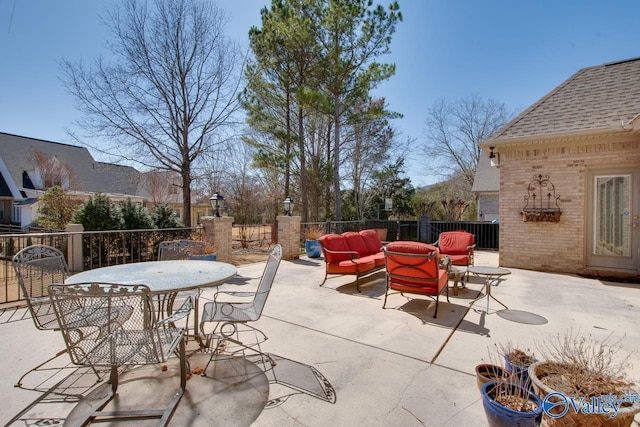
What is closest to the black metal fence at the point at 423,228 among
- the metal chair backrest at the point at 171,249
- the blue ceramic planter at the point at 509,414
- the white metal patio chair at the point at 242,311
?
the metal chair backrest at the point at 171,249

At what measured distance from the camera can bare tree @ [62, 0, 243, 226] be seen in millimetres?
9414

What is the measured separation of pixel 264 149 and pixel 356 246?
9.38m

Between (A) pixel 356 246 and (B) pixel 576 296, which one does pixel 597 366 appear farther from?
(A) pixel 356 246

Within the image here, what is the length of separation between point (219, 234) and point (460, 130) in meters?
22.0

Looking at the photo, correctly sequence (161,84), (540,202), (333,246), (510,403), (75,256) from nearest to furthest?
(510,403) → (333,246) → (540,202) → (75,256) → (161,84)

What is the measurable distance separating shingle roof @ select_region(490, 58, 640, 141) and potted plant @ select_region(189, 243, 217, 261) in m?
6.86

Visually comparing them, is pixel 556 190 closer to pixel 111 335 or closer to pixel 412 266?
pixel 412 266

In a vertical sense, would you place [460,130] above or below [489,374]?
above

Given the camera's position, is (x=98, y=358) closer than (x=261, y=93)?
Yes

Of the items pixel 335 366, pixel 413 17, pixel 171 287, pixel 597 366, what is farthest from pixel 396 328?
pixel 413 17

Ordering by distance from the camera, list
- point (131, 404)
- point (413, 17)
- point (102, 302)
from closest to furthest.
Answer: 1. point (102, 302)
2. point (131, 404)
3. point (413, 17)

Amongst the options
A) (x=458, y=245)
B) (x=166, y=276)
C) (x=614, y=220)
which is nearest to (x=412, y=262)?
(x=458, y=245)

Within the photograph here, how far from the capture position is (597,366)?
6.07 ft

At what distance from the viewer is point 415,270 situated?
4.16 metres
